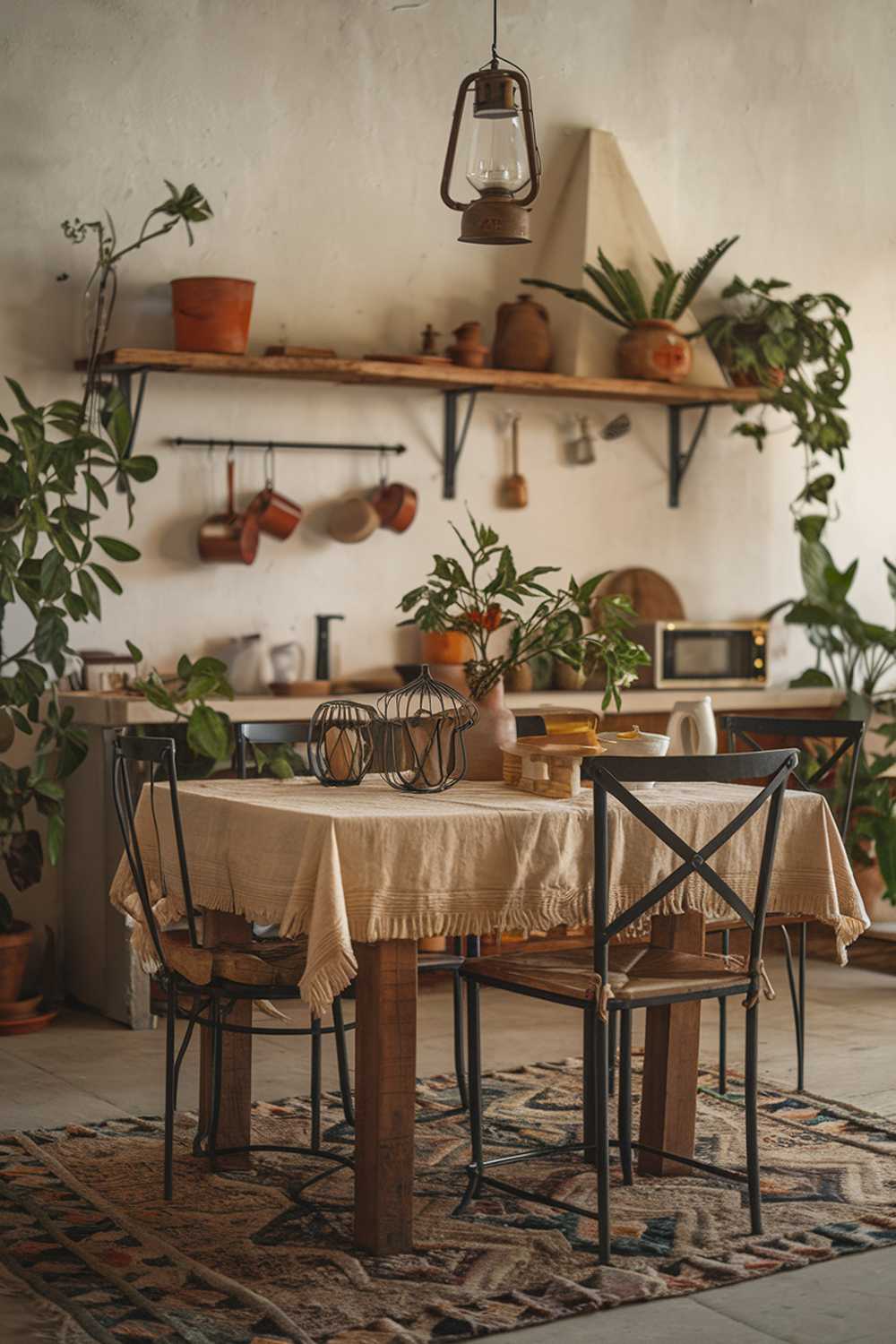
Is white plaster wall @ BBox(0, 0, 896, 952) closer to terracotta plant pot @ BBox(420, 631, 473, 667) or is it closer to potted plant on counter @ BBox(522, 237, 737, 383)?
terracotta plant pot @ BBox(420, 631, 473, 667)

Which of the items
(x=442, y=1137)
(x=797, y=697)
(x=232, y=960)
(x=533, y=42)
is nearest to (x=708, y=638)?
(x=797, y=697)

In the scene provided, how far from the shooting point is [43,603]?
17.8 feet

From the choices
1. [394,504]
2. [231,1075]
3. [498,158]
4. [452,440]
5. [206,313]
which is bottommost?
[231,1075]

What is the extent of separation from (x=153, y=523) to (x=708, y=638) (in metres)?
2.01

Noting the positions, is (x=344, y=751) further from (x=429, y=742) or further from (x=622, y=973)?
(x=622, y=973)

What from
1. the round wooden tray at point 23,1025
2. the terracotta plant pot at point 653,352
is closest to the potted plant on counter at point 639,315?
the terracotta plant pot at point 653,352

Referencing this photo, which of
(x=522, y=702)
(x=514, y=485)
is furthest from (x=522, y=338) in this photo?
(x=522, y=702)

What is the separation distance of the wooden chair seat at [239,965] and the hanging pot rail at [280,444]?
264 cm

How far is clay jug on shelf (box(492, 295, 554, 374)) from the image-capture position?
19.8 ft

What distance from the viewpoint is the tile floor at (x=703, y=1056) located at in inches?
110

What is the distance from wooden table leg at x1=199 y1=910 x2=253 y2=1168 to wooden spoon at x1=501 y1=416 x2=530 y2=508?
292cm

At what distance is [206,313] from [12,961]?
2.10 metres

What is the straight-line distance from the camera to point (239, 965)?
10.7ft

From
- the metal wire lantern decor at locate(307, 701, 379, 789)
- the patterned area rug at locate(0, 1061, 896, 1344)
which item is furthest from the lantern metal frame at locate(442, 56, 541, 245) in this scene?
the patterned area rug at locate(0, 1061, 896, 1344)
